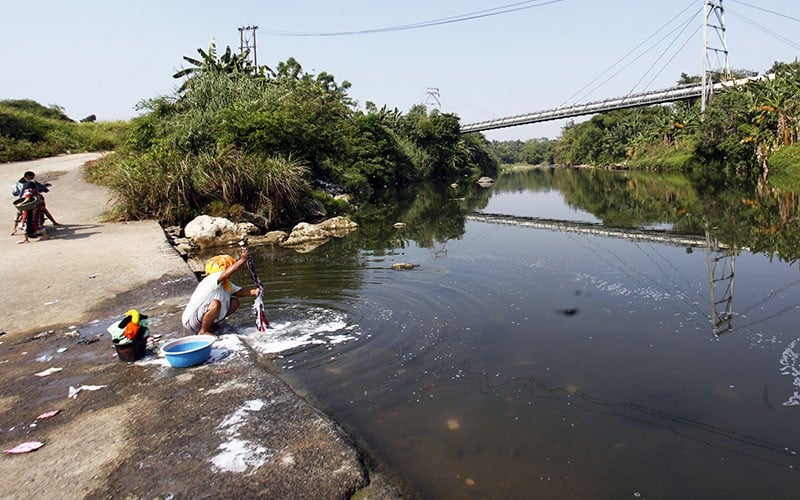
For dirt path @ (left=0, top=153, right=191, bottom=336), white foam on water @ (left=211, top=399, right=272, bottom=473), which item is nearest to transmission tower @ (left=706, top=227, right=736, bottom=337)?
white foam on water @ (left=211, top=399, right=272, bottom=473)

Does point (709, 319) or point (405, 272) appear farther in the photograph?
point (405, 272)

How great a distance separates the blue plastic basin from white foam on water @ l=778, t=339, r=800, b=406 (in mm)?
5376

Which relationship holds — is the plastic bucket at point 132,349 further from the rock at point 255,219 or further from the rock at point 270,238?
the rock at point 255,219

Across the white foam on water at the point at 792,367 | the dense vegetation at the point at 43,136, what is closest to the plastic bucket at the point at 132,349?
the white foam on water at the point at 792,367

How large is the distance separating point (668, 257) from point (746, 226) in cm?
471

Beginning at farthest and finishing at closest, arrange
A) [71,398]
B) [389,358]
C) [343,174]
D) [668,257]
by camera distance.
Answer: [343,174]
[668,257]
[389,358]
[71,398]

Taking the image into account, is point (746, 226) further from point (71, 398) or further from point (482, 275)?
point (71, 398)

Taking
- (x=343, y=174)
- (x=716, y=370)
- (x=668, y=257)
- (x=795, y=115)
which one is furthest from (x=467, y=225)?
(x=795, y=115)

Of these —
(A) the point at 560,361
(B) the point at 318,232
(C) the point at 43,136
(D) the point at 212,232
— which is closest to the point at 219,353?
(A) the point at 560,361

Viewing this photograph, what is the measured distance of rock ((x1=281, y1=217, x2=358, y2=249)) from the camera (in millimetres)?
14594

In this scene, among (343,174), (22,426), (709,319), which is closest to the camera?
(22,426)

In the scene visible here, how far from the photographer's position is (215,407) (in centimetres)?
428

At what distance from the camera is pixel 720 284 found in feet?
27.8

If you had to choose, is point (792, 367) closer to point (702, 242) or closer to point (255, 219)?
point (702, 242)
